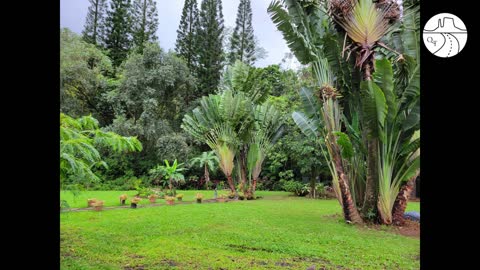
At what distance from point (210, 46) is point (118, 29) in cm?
193

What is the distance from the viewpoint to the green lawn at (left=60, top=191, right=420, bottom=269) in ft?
6.70

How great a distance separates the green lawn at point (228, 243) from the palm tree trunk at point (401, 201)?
19 centimetres

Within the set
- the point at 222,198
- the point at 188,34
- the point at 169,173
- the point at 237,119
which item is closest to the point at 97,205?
the point at 169,173

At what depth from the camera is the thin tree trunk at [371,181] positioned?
115 inches

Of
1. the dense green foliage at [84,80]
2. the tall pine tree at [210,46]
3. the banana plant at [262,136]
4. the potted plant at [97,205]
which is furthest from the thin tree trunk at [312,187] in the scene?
the dense green foliage at [84,80]

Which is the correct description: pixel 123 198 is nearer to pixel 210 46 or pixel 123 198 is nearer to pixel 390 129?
pixel 210 46

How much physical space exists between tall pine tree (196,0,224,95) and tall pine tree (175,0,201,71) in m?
0.12

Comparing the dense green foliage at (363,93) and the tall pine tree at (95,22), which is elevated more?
the tall pine tree at (95,22)

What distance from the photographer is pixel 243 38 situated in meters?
5.70

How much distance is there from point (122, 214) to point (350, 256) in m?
2.82

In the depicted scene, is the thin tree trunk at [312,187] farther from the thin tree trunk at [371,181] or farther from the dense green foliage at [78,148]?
the dense green foliage at [78,148]
